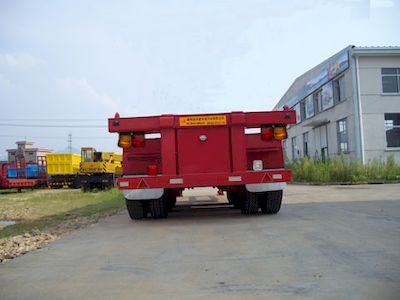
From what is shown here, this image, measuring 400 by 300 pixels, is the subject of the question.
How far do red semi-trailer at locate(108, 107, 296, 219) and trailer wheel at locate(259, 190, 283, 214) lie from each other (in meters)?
0.23

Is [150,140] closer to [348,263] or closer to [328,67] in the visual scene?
[348,263]

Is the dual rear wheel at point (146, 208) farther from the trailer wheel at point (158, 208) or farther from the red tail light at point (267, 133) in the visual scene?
the red tail light at point (267, 133)

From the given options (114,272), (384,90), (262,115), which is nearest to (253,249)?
(114,272)

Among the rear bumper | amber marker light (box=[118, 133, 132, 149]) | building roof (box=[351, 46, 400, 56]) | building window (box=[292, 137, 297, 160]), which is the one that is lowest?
the rear bumper

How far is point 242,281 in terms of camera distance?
392 cm

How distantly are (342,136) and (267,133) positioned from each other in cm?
2139

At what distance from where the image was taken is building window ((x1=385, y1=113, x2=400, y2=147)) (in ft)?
81.7

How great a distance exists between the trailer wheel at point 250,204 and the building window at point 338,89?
20.4m

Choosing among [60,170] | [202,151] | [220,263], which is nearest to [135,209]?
[202,151]

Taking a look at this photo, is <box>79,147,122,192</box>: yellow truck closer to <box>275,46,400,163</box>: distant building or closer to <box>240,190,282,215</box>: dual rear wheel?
<box>275,46,400,163</box>: distant building

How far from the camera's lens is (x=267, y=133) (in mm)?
8305

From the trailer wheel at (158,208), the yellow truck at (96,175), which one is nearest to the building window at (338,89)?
the yellow truck at (96,175)

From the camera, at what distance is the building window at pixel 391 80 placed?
985 inches

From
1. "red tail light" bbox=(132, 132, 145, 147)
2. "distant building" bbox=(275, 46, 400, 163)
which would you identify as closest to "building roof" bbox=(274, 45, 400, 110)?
"distant building" bbox=(275, 46, 400, 163)
